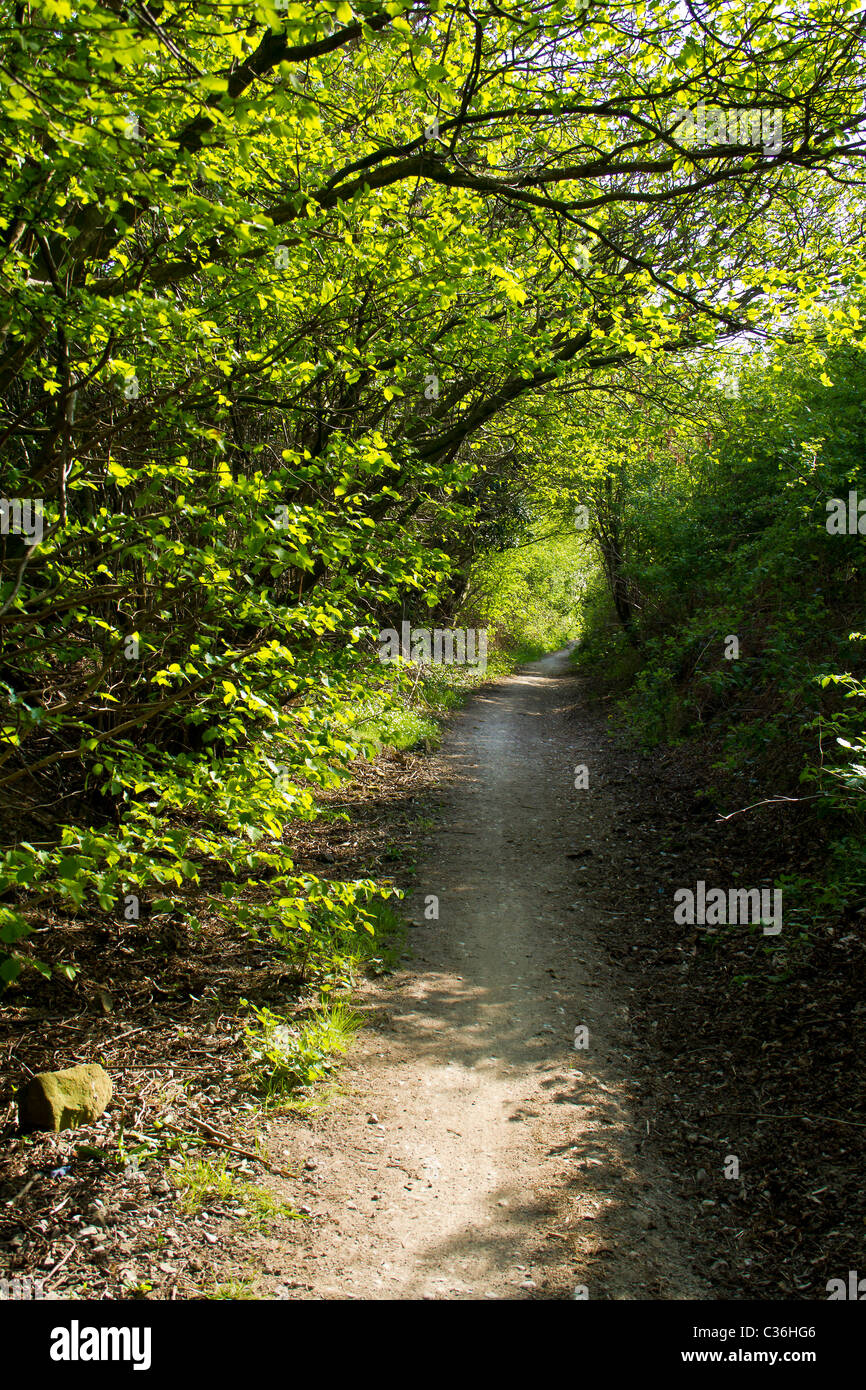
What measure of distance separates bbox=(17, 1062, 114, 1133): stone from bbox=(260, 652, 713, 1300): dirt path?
0.98 meters

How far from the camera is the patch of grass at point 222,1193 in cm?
351

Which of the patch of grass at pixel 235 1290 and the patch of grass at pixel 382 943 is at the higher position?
the patch of grass at pixel 382 943

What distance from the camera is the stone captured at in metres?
3.82

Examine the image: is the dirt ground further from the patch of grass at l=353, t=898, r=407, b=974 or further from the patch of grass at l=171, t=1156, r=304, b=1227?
the patch of grass at l=353, t=898, r=407, b=974

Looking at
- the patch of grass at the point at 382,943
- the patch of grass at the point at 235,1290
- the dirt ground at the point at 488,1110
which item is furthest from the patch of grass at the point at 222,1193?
the patch of grass at the point at 382,943

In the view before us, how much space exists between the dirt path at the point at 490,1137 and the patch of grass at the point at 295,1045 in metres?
0.16

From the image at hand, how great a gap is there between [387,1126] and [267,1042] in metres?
0.90

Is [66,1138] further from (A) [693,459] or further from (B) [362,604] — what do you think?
(A) [693,459]

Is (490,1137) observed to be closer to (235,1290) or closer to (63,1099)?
(235,1290)

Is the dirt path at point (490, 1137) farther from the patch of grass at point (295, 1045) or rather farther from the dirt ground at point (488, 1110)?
the patch of grass at point (295, 1045)

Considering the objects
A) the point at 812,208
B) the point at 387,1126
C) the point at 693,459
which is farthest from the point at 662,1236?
the point at 693,459

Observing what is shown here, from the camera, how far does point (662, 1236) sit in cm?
355
